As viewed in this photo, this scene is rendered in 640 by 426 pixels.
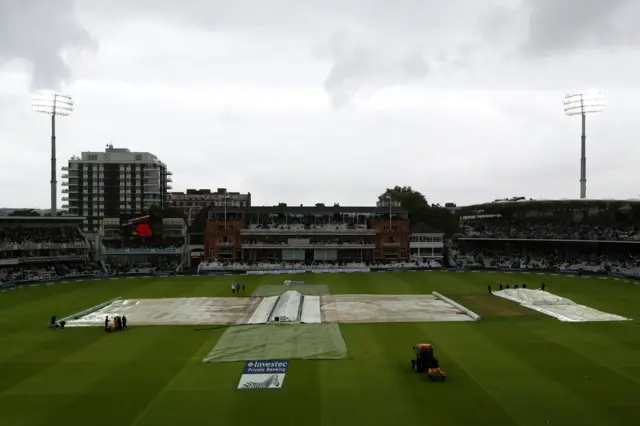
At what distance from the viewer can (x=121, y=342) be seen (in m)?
30.5

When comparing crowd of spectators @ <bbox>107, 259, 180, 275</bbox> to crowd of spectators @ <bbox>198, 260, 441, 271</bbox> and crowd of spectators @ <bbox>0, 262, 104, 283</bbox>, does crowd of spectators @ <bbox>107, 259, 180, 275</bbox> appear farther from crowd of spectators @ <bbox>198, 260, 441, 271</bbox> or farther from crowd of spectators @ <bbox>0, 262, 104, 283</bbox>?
crowd of spectators @ <bbox>198, 260, 441, 271</bbox>

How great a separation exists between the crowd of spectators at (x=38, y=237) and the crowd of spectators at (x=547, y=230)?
6067cm

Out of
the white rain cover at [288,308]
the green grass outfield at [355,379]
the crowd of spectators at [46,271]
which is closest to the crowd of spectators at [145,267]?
the crowd of spectators at [46,271]

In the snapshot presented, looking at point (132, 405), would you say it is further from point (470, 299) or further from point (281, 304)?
point (470, 299)

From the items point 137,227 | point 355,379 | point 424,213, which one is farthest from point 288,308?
point 424,213

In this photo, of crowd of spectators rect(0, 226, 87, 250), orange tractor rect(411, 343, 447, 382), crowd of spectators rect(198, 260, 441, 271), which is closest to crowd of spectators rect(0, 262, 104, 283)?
crowd of spectators rect(0, 226, 87, 250)

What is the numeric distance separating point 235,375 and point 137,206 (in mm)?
112759

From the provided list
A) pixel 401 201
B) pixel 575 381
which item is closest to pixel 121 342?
pixel 575 381

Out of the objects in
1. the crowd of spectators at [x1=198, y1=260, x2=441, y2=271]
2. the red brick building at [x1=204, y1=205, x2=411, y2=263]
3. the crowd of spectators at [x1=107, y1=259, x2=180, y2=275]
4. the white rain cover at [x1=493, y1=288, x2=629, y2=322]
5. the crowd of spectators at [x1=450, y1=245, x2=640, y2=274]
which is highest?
the red brick building at [x1=204, y1=205, x2=411, y2=263]

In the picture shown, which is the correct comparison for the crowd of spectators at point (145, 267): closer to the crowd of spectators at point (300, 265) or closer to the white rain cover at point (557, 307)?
the crowd of spectators at point (300, 265)

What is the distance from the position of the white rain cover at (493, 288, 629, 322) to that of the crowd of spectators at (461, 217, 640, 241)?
1309 inches

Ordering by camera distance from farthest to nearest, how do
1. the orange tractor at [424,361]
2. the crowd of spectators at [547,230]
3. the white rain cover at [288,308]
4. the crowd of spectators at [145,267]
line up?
1. the crowd of spectators at [145,267]
2. the crowd of spectators at [547,230]
3. the white rain cover at [288,308]
4. the orange tractor at [424,361]

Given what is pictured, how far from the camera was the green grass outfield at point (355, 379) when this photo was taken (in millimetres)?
18688

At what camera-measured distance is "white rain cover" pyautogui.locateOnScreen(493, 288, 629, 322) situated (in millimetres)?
35906
